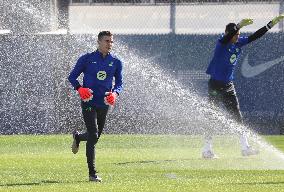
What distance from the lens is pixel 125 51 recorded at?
2734 centimetres

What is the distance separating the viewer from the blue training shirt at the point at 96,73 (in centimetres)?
1353

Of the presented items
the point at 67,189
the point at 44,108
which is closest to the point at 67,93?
the point at 44,108

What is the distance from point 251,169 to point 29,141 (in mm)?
8672

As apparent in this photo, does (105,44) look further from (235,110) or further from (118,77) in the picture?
(235,110)

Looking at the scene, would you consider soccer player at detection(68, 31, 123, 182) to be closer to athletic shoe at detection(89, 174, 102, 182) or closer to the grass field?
athletic shoe at detection(89, 174, 102, 182)

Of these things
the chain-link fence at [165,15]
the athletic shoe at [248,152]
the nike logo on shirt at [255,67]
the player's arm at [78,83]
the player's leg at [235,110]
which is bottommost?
the nike logo on shirt at [255,67]

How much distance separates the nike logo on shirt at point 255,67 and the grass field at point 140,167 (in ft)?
16.0

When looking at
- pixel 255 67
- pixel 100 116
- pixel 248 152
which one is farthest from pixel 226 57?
pixel 255 67

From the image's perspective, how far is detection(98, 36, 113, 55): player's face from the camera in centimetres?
1334

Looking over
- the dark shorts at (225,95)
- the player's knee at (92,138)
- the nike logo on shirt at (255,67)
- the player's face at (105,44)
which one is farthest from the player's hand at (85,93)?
the nike logo on shirt at (255,67)

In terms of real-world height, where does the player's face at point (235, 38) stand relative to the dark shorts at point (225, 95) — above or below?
above

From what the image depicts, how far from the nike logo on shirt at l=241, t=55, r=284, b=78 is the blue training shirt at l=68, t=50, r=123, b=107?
45.2ft

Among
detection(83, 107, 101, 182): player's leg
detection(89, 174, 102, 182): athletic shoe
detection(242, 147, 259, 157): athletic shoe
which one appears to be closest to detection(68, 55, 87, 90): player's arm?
detection(83, 107, 101, 182): player's leg

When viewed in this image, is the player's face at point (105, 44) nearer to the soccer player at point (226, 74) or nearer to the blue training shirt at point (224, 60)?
the soccer player at point (226, 74)
